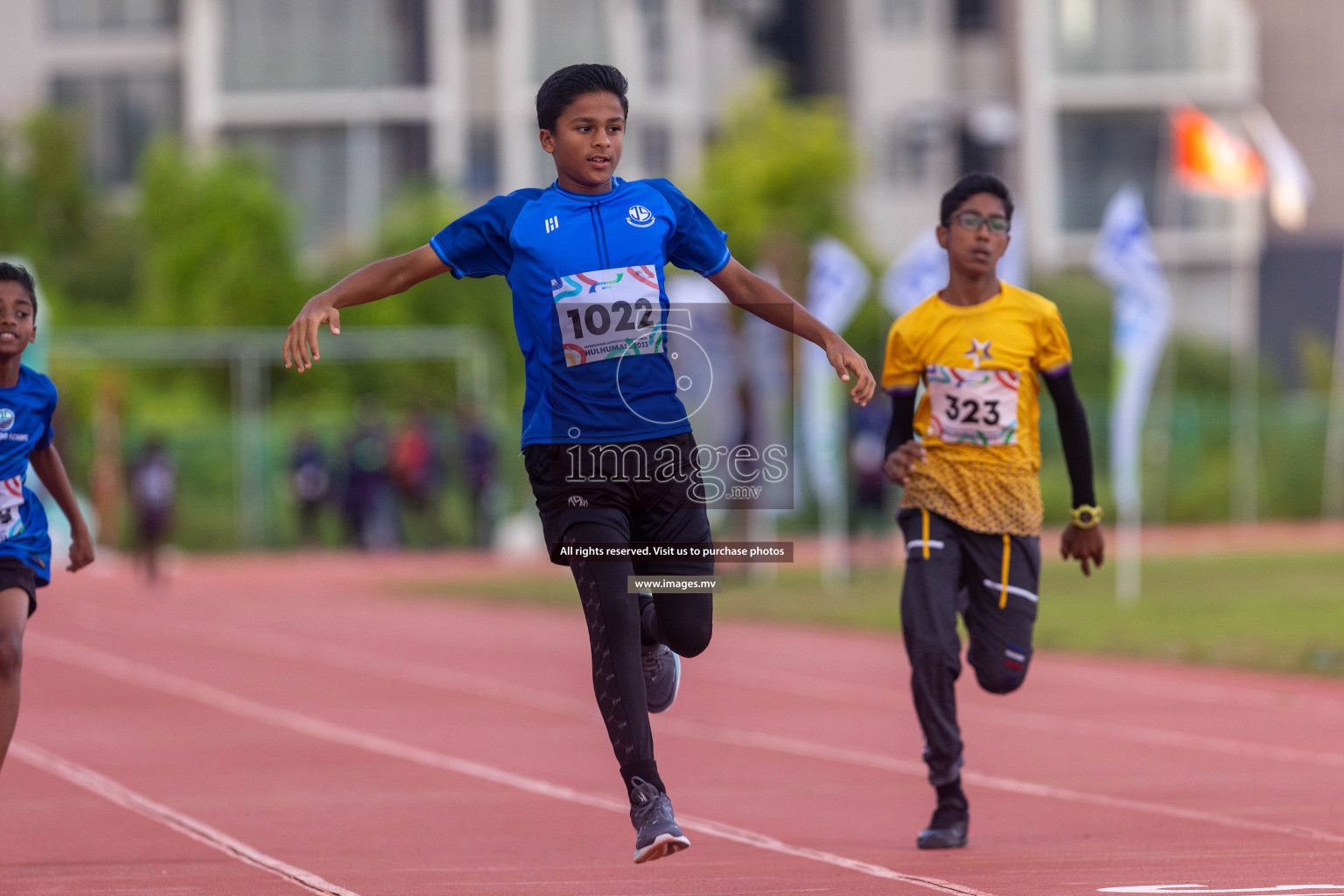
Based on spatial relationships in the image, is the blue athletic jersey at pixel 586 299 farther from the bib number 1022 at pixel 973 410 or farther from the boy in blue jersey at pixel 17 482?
the boy in blue jersey at pixel 17 482

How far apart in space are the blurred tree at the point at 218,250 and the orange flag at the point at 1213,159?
16.3 m

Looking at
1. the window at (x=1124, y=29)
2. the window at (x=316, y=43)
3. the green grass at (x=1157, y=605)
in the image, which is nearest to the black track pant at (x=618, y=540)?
the green grass at (x=1157, y=605)

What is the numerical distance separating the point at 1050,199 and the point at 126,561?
24.1m

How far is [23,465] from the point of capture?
6871 mm

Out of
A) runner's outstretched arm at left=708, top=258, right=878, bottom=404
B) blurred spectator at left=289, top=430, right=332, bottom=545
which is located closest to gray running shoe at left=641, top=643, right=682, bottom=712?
runner's outstretched arm at left=708, top=258, right=878, bottom=404

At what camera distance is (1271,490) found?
115 ft

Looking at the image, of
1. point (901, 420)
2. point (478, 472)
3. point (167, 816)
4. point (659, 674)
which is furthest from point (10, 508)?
point (478, 472)

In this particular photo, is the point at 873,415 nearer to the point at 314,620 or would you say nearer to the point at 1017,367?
the point at 314,620

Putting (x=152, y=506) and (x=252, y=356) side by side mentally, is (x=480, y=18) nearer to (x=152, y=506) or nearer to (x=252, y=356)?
(x=252, y=356)

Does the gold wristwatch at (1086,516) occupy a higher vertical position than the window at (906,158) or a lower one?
lower

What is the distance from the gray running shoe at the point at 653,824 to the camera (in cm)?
547

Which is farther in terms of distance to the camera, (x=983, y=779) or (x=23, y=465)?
(x=983, y=779)

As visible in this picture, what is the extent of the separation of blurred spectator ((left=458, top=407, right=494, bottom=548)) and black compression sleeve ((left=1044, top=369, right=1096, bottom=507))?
75.2 feet

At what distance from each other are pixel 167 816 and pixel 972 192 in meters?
3.77
